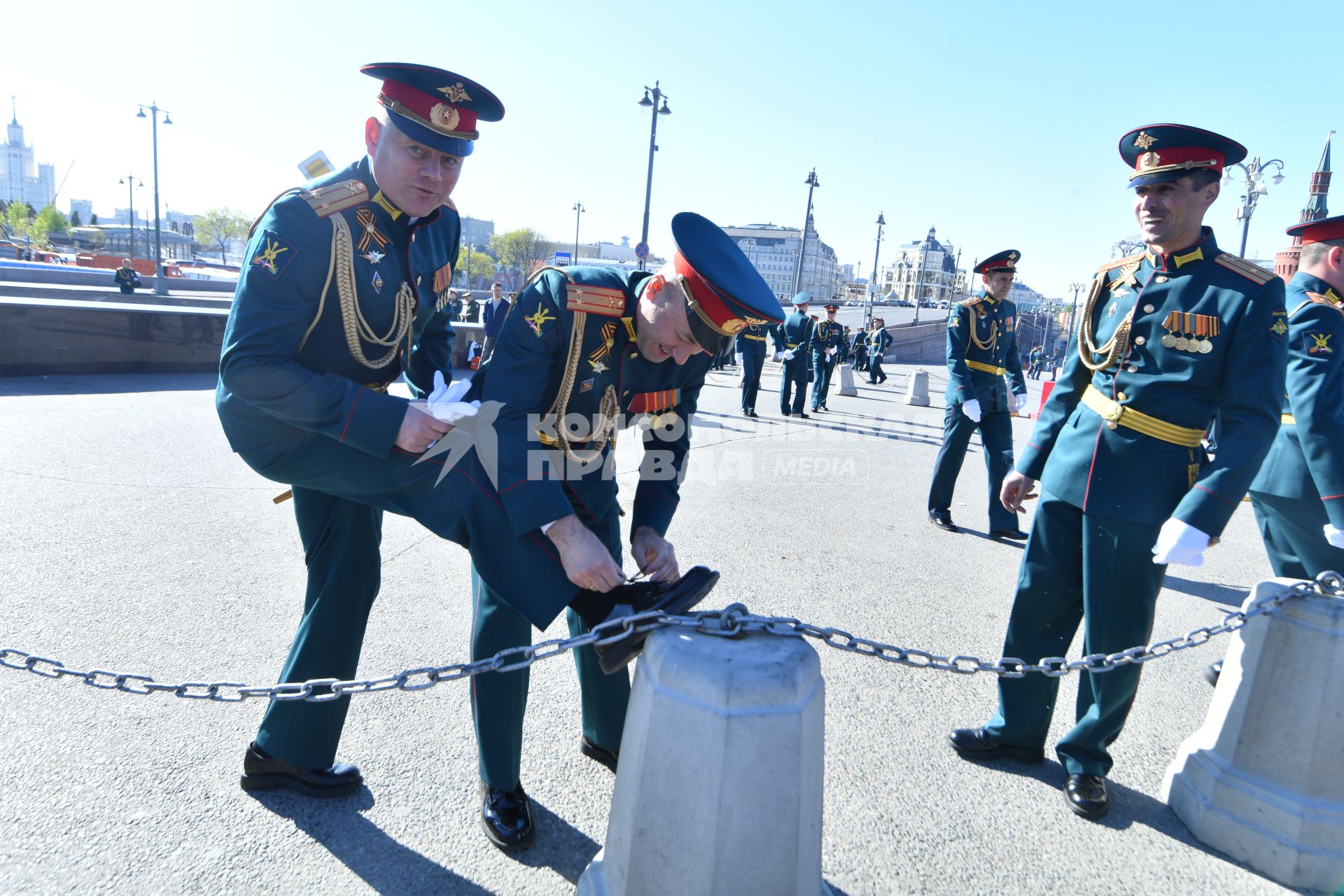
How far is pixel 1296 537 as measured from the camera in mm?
3533

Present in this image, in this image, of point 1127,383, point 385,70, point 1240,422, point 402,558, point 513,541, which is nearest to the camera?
point 513,541

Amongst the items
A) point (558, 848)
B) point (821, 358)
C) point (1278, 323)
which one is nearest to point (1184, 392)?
point (1278, 323)

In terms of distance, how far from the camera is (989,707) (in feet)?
11.4

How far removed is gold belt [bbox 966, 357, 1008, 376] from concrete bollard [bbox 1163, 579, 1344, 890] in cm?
433

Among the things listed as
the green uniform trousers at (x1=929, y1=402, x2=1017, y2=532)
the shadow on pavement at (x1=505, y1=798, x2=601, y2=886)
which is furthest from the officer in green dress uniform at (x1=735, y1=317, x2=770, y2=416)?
the shadow on pavement at (x1=505, y1=798, x2=601, y2=886)

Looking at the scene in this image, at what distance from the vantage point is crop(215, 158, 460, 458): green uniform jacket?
2146mm

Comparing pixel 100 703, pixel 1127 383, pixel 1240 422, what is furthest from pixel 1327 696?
pixel 100 703

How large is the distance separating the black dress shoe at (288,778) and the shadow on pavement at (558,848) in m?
0.51

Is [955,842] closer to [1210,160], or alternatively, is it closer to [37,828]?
[1210,160]

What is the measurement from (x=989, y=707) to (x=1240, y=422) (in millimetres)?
1508

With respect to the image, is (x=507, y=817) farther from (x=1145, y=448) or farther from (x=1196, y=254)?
(x=1196, y=254)

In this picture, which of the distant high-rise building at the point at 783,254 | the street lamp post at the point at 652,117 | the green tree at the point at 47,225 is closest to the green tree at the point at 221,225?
the green tree at the point at 47,225

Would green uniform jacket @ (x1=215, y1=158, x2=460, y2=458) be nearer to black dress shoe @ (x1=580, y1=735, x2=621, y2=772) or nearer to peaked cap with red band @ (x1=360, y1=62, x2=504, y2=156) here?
peaked cap with red band @ (x1=360, y1=62, x2=504, y2=156)

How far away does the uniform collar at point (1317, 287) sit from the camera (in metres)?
3.38
